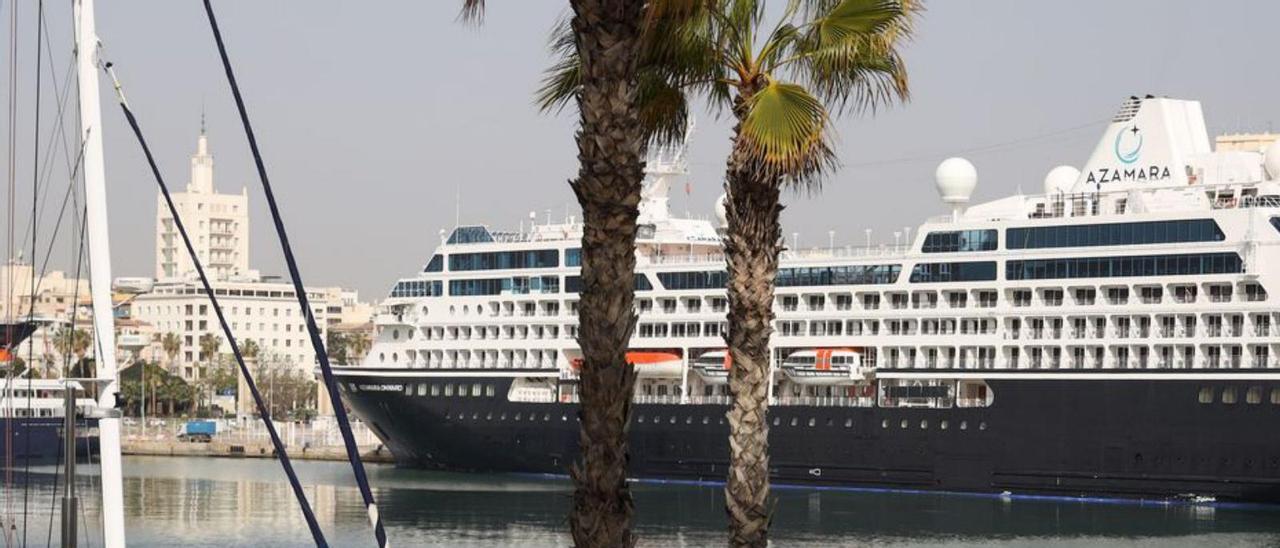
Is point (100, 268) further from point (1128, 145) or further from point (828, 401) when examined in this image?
point (1128, 145)

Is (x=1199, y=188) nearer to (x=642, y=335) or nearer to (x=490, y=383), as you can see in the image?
(x=642, y=335)

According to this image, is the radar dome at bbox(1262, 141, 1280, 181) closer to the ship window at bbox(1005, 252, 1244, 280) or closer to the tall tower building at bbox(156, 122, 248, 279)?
the ship window at bbox(1005, 252, 1244, 280)

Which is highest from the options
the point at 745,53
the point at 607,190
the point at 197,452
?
the point at 745,53

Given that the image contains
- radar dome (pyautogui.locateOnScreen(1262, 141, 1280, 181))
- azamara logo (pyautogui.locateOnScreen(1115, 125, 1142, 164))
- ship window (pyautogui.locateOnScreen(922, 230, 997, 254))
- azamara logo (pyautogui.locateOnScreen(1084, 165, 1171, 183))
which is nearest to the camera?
radar dome (pyautogui.locateOnScreen(1262, 141, 1280, 181))

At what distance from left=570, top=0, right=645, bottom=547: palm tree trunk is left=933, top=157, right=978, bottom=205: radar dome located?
4703cm

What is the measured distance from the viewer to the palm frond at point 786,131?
52.9 ft

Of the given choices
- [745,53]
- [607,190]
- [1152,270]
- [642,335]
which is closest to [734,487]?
[745,53]

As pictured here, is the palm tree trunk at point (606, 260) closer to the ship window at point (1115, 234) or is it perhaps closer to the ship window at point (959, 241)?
the ship window at point (1115, 234)

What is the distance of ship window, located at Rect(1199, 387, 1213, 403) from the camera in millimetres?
51438

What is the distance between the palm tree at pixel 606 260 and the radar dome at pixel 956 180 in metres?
→ 47.0

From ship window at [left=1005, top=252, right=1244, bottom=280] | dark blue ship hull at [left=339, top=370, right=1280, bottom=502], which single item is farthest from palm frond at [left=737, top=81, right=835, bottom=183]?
ship window at [left=1005, top=252, right=1244, bottom=280]

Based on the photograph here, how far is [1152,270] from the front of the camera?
179 feet

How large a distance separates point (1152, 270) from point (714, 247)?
53.5 feet

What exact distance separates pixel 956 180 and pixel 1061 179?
10.6 feet
